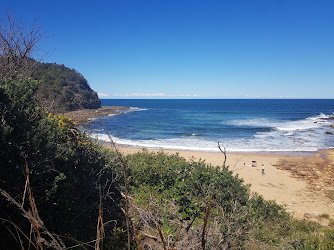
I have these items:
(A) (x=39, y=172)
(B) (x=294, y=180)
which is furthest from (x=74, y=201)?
(B) (x=294, y=180)

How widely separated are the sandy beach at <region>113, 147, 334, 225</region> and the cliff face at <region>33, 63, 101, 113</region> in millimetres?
4135

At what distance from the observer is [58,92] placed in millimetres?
42219

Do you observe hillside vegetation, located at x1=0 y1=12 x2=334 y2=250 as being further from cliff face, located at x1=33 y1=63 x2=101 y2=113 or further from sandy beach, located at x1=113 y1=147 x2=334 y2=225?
sandy beach, located at x1=113 y1=147 x2=334 y2=225

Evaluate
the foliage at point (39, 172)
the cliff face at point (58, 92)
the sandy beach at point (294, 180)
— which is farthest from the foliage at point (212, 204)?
the cliff face at point (58, 92)

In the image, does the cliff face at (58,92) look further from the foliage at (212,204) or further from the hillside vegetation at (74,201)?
the foliage at (212,204)

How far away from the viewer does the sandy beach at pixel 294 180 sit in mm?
10719

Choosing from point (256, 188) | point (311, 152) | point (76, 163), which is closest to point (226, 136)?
point (311, 152)

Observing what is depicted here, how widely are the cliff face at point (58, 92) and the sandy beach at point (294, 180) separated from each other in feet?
13.6

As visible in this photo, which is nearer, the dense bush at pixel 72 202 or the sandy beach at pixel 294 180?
the dense bush at pixel 72 202

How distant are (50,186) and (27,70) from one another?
13.5ft

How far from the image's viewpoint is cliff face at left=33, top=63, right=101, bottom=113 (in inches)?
297

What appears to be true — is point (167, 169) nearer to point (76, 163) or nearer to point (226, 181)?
point (226, 181)

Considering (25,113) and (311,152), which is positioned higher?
(25,113)

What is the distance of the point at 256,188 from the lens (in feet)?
44.8
